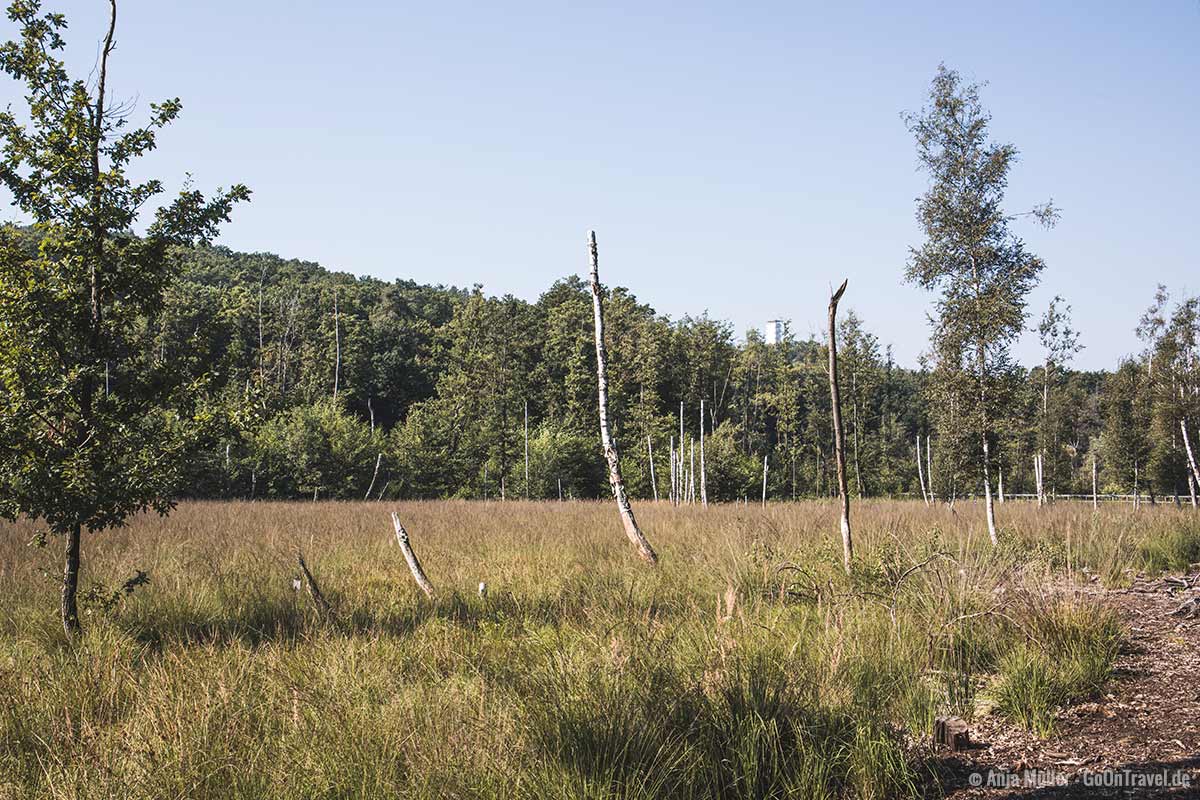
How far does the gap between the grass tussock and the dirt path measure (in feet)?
0.59

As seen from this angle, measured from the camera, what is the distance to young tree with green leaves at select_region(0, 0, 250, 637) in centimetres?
543

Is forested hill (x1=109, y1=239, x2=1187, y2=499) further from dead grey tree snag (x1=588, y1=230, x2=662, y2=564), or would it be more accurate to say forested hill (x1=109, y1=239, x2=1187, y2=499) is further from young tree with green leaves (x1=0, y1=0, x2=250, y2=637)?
young tree with green leaves (x1=0, y1=0, x2=250, y2=637)

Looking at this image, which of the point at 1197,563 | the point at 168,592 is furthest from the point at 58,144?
the point at 1197,563

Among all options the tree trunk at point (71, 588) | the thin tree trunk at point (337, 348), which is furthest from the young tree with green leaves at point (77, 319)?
the thin tree trunk at point (337, 348)

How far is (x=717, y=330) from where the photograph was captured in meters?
63.4

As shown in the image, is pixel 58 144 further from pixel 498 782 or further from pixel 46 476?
pixel 498 782

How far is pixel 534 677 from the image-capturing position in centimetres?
369

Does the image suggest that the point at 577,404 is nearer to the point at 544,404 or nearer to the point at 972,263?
the point at 544,404

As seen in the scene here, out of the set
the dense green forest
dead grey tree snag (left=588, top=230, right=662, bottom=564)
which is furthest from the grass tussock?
the dense green forest

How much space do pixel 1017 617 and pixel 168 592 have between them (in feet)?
25.9

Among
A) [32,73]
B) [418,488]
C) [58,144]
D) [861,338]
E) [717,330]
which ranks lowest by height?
[418,488]

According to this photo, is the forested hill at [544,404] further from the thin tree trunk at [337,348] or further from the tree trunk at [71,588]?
the tree trunk at [71,588]

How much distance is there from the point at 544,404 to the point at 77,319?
52.6 m

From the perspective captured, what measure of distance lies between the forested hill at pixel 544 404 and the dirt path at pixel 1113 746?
79.1 feet
